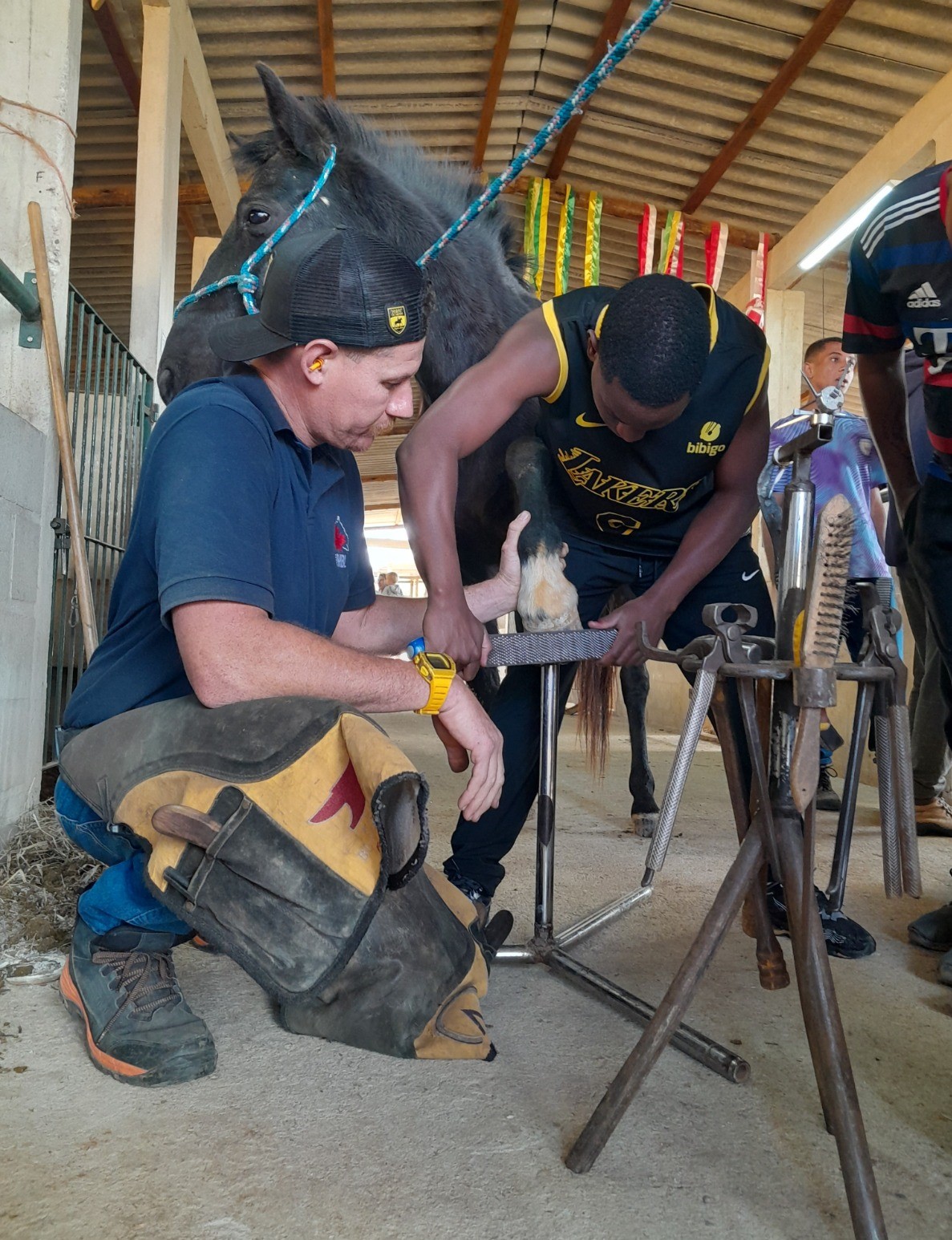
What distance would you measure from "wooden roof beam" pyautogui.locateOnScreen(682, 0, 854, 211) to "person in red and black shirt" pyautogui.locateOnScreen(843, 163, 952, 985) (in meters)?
3.76

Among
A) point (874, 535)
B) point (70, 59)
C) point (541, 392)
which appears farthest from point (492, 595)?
point (70, 59)

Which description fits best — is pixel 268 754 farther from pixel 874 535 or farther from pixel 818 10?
pixel 818 10

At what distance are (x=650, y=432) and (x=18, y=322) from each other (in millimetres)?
1907

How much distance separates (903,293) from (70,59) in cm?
254

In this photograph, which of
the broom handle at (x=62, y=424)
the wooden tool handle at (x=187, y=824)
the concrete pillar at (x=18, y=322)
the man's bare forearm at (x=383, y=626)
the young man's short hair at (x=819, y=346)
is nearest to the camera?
the wooden tool handle at (x=187, y=824)

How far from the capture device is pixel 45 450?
106 inches

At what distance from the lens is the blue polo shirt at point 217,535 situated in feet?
4.10

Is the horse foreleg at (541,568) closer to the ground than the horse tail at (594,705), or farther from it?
farther from it

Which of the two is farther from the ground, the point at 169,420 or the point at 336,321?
the point at 336,321

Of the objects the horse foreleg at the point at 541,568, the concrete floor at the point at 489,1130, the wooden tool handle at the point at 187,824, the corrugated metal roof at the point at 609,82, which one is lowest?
the concrete floor at the point at 489,1130

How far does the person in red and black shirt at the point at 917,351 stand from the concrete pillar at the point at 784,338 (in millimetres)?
4954

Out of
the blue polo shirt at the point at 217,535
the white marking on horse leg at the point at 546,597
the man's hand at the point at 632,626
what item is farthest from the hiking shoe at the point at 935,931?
the blue polo shirt at the point at 217,535

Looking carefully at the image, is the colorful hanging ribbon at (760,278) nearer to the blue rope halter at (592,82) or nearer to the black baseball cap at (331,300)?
the blue rope halter at (592,82)

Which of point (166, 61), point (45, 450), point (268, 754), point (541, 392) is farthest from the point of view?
point (166, 61)
